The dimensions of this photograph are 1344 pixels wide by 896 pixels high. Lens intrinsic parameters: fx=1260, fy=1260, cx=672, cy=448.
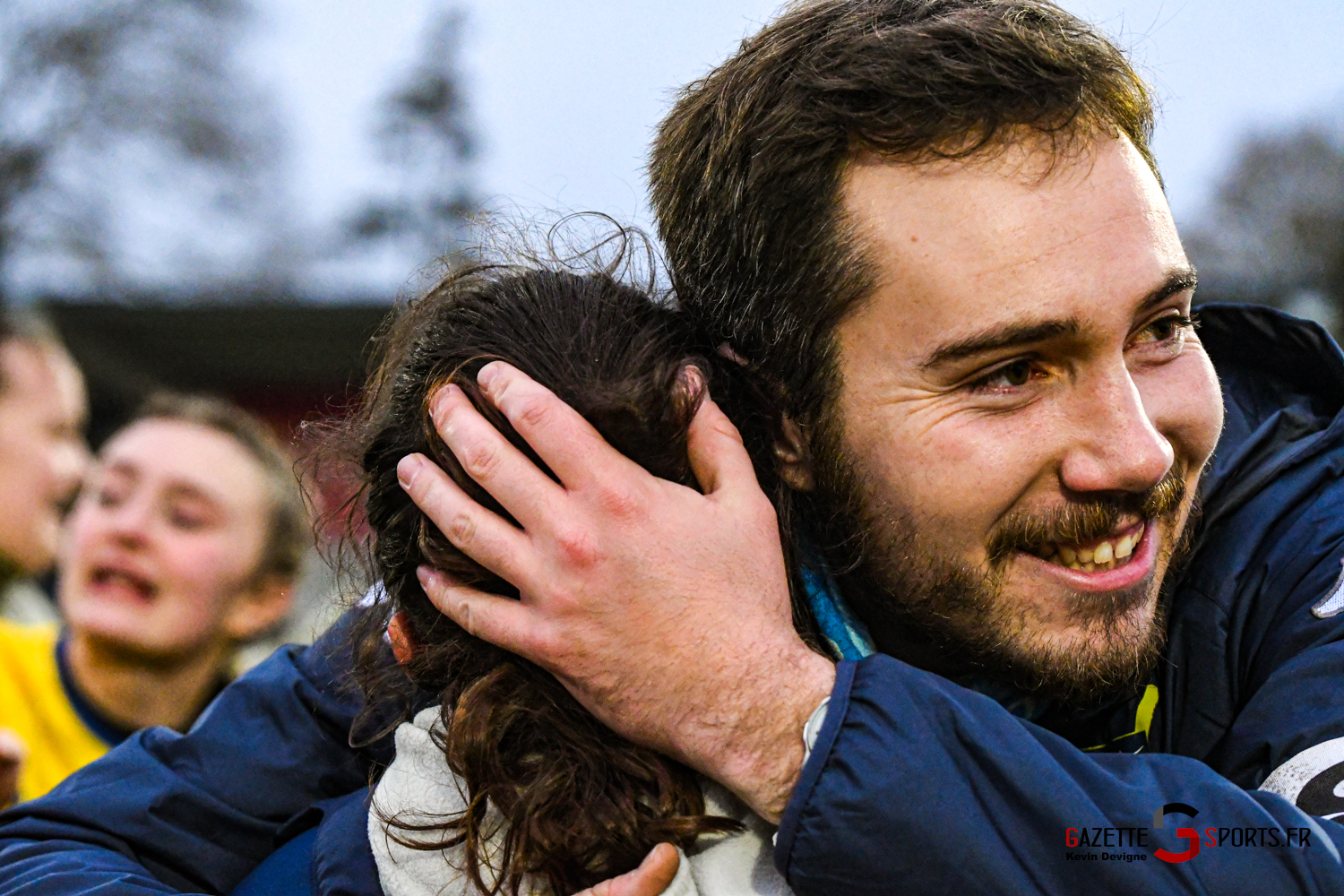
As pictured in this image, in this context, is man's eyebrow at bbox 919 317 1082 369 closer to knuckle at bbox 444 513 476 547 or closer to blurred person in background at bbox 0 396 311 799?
knuckle at bbox 444 513 476 547

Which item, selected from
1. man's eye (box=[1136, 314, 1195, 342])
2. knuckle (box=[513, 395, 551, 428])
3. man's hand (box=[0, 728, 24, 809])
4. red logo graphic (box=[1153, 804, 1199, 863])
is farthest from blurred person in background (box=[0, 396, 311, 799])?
red logo graphic (box=[1153, 804, 1199, 863])

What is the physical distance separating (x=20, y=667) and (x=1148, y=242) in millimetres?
4047

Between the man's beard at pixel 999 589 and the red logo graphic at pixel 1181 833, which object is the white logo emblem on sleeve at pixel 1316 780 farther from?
the man's beard at pixel 999 589

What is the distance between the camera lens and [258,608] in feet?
15.8

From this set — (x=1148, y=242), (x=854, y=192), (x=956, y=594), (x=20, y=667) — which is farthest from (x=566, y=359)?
(x=20, y=667)

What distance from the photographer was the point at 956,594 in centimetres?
208

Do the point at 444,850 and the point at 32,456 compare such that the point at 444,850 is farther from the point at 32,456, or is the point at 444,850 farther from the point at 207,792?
the point at 32,456

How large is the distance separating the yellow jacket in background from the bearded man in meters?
2.28

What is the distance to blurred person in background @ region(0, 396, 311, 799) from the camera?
14.5 ft

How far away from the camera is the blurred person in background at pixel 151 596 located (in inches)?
173

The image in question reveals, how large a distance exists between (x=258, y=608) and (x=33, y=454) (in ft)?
5.57

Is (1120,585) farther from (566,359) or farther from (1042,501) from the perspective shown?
(566,359)

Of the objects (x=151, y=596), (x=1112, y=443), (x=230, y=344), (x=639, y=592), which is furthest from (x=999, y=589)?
(x=230, y=344)

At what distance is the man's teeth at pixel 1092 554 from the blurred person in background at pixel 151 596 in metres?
3.46
